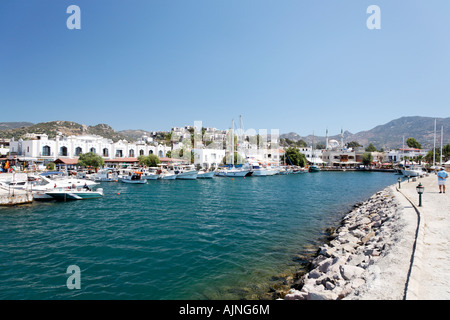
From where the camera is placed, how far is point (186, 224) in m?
15.8

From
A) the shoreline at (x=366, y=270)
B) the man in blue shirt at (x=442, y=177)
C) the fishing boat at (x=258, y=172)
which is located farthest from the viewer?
the fishing boat at (x=258, y=172)

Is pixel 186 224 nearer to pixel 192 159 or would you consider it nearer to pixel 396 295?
pixel 396 295

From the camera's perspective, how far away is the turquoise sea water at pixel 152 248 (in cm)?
792

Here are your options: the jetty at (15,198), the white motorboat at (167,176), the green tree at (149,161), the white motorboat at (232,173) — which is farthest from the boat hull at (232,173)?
the jetty at (15,198)

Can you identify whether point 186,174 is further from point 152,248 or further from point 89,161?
point 152,248

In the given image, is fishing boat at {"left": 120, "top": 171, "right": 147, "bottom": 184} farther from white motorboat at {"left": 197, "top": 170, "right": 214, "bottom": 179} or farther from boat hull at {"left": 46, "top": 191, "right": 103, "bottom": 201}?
boat hull at {"left": 46, "top": 191, "right": 103, "bottom": 201}

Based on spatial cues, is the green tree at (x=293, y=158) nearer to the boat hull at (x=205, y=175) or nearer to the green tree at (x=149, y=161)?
the boat hull at (x=205, y=175)

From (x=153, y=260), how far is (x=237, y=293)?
4079 mm

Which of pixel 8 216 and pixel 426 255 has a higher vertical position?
pixel 426 255

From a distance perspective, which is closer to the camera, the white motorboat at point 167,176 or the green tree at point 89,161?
the white motorboat at point 167,176

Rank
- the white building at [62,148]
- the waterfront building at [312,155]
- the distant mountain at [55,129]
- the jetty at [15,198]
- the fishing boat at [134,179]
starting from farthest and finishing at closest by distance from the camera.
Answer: the distant mountain at [55,129] < the waterfront building at [312,155] < the white building at [62,148] < the fishing boat at [134,179] < the jetty at [15,198]

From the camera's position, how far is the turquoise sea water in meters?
7.92

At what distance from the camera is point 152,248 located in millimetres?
11359
